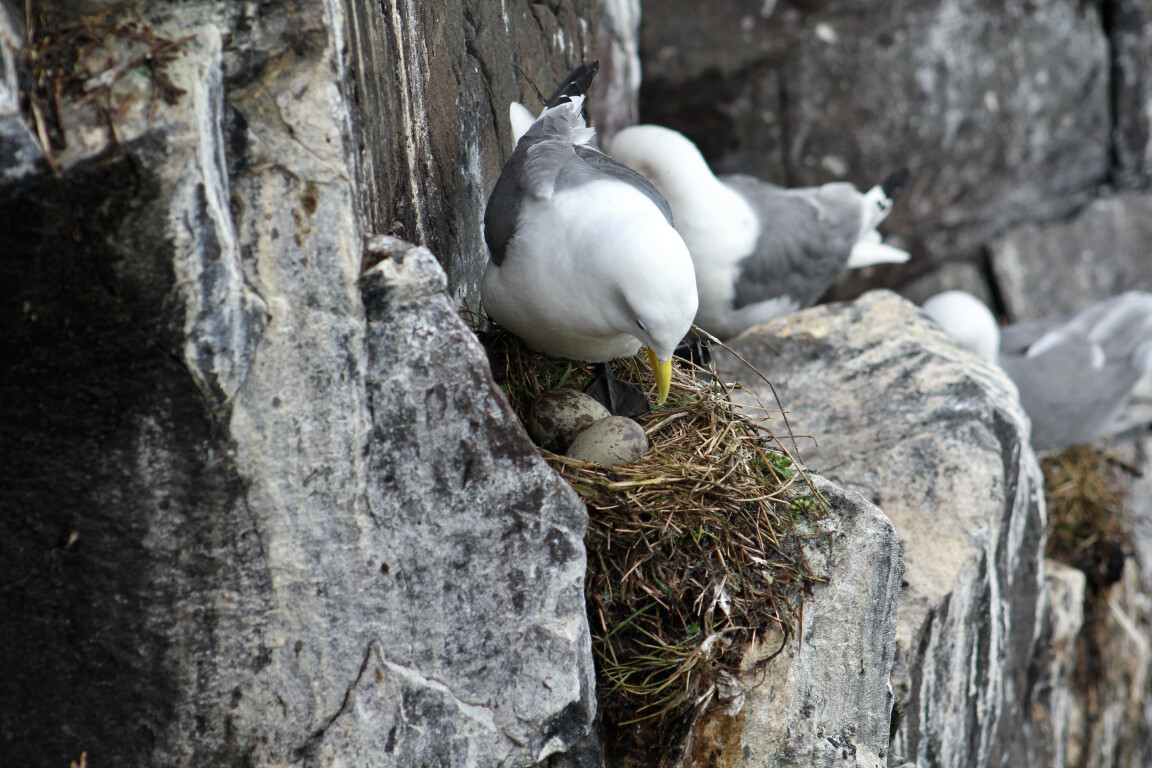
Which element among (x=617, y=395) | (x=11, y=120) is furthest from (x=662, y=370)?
(x=11, y=120)

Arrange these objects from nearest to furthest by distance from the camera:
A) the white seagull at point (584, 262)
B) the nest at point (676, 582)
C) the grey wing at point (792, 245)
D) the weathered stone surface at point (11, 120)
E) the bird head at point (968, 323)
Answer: the weathered stone surface at point (11, 120), the nest at point (676, 582), the white seagull at point (584, 262), the grey wing at point (792, 245), the bird head at point (968, 323)

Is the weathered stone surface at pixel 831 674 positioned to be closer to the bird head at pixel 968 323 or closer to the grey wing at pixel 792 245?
the grey wing at pixel 792 245

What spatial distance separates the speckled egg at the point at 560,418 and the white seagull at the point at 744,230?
166 centimetres

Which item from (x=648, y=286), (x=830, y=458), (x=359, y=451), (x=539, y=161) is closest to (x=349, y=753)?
(x=359, y=451)

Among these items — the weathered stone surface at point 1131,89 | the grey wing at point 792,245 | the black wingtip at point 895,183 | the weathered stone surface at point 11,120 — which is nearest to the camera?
the weathered stone surface at point 11,120

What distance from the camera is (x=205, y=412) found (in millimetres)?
1542

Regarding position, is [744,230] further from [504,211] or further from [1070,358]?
[1070,358]

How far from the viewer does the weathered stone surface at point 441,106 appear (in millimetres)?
1848

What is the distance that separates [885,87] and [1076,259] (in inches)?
82.2

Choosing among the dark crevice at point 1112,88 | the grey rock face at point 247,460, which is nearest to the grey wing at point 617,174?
the grey rock face at point 247,460

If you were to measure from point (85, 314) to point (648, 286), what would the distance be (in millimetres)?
1130

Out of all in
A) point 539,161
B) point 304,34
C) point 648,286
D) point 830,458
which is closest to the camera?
point 304,34

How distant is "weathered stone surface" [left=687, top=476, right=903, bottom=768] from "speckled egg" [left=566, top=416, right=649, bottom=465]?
0.48 meters

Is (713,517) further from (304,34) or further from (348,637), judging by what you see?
(304,34)
